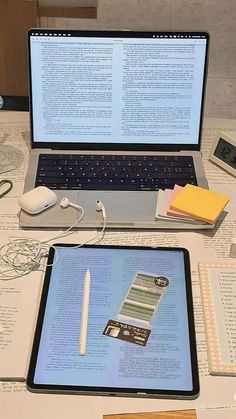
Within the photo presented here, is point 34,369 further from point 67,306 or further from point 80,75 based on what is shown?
point 80,75

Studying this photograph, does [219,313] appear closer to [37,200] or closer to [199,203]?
[199,203]

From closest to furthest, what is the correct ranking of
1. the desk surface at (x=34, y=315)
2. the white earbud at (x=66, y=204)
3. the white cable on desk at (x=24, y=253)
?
the desk surface at (x=34, y=315) < the white cable on desk at (x=24, y=253) < the white earbud at (x=66, y=204)

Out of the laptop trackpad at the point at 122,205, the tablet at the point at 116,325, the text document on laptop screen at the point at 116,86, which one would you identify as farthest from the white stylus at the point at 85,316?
the text document on laptop screen at the point at 116,86

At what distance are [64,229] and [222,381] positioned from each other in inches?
15.7

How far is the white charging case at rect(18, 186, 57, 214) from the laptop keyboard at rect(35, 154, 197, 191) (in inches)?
2.0

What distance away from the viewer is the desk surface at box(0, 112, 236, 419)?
0.77 meters

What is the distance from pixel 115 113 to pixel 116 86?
2.1 inches

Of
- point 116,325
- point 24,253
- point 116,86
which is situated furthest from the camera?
point 116,86

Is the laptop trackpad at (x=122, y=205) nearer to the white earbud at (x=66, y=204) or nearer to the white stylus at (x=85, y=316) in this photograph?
the white earbud at (x=66, y=204)

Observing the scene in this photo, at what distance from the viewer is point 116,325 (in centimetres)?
88

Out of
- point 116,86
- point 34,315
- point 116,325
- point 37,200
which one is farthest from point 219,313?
point 116,86

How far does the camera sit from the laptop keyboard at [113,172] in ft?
3.77

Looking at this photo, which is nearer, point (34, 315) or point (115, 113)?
point (34, 315)

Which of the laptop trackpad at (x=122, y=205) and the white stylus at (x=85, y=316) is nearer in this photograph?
the white stylus at (x=85, y=316)
